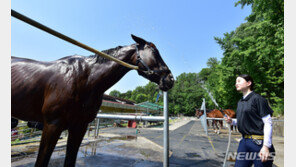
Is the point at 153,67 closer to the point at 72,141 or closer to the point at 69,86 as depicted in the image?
the point at 69,86

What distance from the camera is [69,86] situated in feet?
5.74

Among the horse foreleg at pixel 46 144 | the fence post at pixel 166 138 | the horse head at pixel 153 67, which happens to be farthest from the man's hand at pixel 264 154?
the horse foreleg at pixel 46 144

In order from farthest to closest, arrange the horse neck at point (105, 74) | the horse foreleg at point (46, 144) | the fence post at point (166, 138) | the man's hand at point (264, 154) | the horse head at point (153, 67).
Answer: the fence post at point (166, 138), the horse head at point (153, 67), the horse neck at point (105, 74), the man's hand at point (264, 154), the horse foreleg at point (46, 144)

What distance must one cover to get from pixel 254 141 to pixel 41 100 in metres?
2.84

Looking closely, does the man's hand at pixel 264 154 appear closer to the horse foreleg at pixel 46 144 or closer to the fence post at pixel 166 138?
the fence post at pixel 166 138

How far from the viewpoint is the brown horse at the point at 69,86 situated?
1633 mm

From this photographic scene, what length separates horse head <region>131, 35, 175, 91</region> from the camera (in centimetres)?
203

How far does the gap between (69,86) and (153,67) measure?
1.13m

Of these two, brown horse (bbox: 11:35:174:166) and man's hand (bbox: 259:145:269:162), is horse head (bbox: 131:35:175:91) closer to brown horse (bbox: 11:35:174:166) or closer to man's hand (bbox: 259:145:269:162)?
brown horse (bbox: 11:35:174:166)

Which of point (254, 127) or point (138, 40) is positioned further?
point (138, 40)

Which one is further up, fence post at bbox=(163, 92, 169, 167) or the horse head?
the horse head

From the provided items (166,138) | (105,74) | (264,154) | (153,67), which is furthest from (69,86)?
(264,154)

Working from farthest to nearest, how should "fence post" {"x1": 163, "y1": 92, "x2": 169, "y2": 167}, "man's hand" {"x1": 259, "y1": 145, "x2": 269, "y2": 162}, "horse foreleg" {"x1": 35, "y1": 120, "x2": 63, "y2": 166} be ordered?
"fence post" {"x1": 163, "y1": 92, "x2": 169, "y2": 167}
"man's hand" {"x1": 259, "y1": 145, "x2": 269, "y2": 162}
"horse foreleg" {"x1": 35, "y1": 120, "x2": 63, "y2": 166}

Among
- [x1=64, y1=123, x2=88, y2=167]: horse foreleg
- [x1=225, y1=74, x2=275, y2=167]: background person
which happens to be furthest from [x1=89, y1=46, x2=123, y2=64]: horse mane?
[x1=225, y1=74, x2=275, y2=167]: background person
